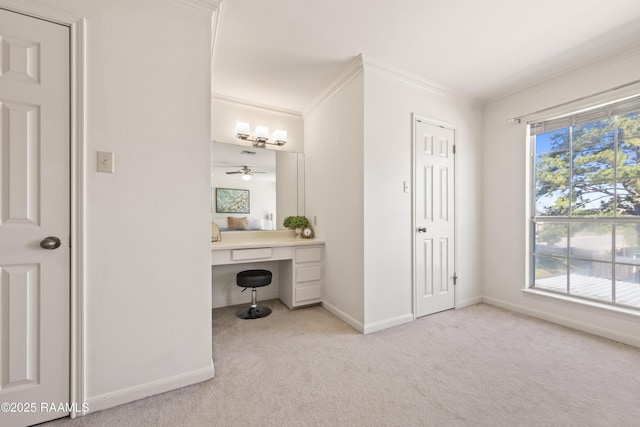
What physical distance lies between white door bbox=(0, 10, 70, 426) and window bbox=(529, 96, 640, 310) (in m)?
4.05

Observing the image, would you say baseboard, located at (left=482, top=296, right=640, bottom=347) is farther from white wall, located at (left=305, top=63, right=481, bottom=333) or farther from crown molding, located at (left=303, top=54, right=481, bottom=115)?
crown molding, located at (left=303, top=54, right=481, bottom=115)

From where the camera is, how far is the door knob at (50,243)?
1.32 metres

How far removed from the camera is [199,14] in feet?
5.50

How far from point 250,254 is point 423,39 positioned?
8.16 ft

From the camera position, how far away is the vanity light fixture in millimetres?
3072

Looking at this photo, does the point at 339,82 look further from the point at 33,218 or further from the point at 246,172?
the point at 33,218

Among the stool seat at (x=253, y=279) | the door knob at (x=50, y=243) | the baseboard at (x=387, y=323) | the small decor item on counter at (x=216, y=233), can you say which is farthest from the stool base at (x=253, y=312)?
the door knob at (x=50, y=243)

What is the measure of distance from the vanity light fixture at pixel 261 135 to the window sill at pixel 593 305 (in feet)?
11.0

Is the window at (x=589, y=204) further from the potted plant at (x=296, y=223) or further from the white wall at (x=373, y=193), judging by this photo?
the potted plant at (x=296, y=223)

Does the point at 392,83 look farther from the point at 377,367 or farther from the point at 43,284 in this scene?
the point at 43,284

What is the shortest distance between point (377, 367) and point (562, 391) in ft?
3.67

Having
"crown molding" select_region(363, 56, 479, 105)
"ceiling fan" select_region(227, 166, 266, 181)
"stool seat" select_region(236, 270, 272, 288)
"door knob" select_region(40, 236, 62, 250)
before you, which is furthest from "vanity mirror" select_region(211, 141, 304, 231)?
"door knob" select_region(40, 236, 62, 250)

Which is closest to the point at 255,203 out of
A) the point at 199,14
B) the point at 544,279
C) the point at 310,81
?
the point at 310,81

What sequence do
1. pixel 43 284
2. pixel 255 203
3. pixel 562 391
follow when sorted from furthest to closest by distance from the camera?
pixel 255 203, pixel 562 391, pixel 43 284
